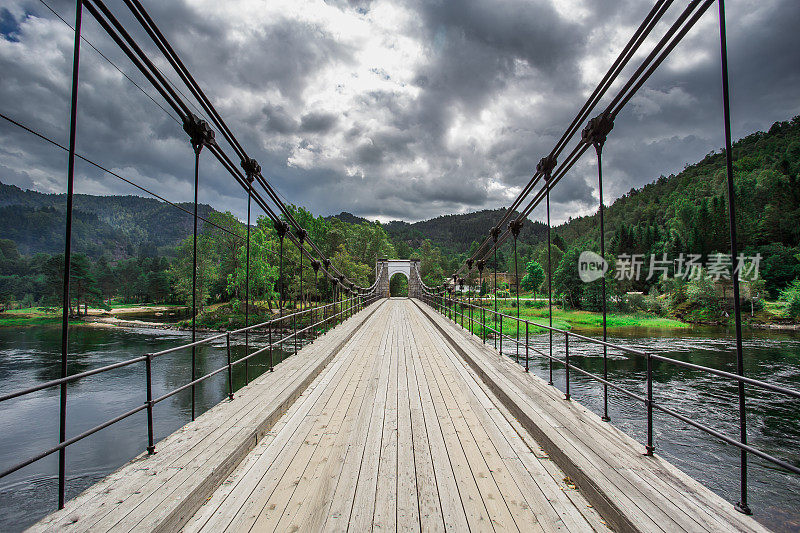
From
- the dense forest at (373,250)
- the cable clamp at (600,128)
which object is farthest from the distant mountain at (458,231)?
the cable clamp at (600,128)

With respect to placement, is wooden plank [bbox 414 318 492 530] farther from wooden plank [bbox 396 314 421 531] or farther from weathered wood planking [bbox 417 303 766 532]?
weathered wood planking [bbox 417 303 766 532]

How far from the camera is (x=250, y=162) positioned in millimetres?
6125

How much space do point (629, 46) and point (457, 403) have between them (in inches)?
159

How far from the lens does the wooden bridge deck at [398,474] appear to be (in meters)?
1.97

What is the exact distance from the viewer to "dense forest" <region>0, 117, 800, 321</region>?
25.9 metres

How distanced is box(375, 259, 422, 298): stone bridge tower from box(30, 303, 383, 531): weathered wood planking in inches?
1263

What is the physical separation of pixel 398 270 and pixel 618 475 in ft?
149

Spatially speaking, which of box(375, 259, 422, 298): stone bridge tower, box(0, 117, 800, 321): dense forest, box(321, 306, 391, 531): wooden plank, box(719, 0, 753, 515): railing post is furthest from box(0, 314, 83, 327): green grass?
box(719, 0, 753, 515): railing post

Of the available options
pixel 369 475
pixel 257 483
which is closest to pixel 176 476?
pixel 257 483

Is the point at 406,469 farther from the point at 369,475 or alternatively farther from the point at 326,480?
the point at 326,480

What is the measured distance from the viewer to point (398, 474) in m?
2.57

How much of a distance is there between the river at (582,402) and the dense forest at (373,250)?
21.2ft

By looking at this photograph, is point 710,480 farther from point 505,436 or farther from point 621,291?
point 621,291

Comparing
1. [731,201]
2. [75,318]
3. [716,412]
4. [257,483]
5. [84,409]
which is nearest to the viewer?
[731,201]
